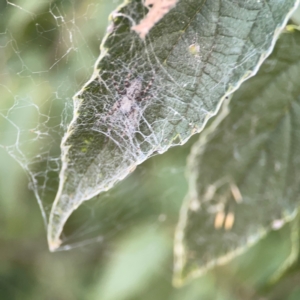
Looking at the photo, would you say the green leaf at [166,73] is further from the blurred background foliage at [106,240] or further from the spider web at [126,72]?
the blurred background foliage at [106,240]

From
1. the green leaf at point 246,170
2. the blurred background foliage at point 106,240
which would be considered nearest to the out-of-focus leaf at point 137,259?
the blurred background foliage at point 106,240

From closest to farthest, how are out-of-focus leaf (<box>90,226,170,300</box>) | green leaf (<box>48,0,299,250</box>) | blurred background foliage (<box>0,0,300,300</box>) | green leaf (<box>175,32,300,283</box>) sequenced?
green leaf (<box>48,0,299,250</box>), green leaf (<box>175,32,300,283</box>), blurred background foliage (<box>0,0,300,300</box>), out-of-focus leaf (<box>90,226,170,300</box>)

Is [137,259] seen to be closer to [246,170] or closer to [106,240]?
[106,240]

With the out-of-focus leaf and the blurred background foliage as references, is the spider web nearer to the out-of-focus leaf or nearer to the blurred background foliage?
the blurred background foliage

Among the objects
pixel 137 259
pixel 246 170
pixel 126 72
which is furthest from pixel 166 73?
pixel 137 259

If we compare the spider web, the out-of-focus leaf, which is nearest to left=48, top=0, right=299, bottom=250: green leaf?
the spider web

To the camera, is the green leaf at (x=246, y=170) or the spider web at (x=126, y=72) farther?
the green leaf at (x=246, y=170)
